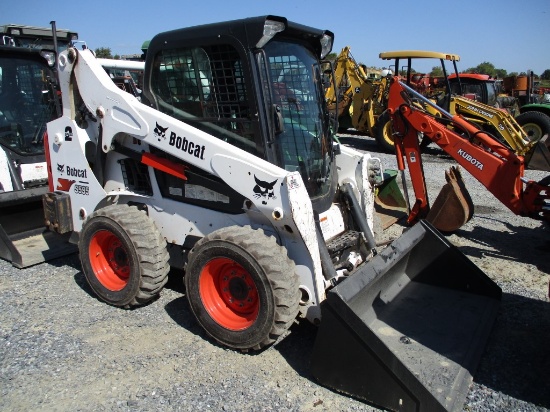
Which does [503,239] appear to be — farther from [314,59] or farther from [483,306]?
[314,59]

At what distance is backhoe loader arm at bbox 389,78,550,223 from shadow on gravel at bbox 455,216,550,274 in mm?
456

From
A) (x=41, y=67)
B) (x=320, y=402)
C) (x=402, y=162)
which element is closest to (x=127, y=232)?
(x=320, y=402)

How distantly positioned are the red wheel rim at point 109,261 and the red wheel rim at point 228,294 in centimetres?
88

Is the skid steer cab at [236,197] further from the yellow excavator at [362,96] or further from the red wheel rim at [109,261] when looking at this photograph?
the yellow excavator at [362,96]

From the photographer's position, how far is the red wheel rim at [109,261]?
3.91 m

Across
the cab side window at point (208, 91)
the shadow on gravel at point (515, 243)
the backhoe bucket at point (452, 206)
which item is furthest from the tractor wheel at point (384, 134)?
the cab side window at point (208, 91)

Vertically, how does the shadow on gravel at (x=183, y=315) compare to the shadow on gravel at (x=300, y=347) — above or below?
above

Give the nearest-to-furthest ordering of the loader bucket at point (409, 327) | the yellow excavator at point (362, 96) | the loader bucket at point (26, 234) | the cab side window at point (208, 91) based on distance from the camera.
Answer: the loader bucket at point (409, 327)
the cab side window at point (208, 91)
the loader bucket at point (26, 234)
the yellow excavator at point (362, 96)

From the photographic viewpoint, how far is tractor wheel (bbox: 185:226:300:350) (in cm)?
300

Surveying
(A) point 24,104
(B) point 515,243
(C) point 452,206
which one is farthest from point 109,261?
(B) point 515,243

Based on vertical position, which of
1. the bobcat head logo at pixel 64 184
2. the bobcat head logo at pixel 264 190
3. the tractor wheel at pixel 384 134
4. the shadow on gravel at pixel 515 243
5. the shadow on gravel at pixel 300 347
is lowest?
the shadow on gravel at pixel 515 243

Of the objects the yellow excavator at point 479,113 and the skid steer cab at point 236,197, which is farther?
the yellow excavator at point 479,113

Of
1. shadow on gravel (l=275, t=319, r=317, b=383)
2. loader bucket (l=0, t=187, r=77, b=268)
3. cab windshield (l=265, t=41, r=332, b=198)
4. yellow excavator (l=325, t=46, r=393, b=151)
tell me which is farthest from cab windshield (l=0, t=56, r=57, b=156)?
yellow excavator (l=325, t=46, r=393, b=151)

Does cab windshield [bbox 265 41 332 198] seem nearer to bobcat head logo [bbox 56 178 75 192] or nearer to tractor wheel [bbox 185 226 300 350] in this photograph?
tractor wheel [bbox 185 226 300 350]
